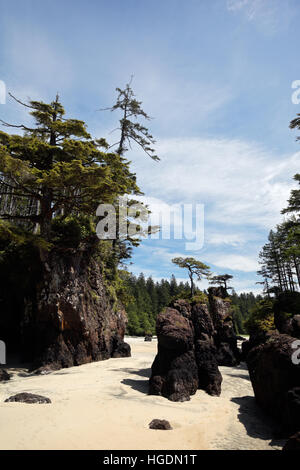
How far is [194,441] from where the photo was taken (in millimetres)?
5457

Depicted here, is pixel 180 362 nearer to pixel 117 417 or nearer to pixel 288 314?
pixel 117 417

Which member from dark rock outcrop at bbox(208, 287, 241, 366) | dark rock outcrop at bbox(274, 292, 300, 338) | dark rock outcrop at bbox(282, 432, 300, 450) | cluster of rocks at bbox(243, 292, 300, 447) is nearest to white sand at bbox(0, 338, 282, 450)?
cluster of rocks at bbox(243, 292, 300, 447)

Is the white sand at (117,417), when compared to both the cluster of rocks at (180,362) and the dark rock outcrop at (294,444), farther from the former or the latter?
the dark rock outcrop at (294,444)

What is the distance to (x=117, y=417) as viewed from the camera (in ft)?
21.1

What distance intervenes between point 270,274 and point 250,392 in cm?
4119

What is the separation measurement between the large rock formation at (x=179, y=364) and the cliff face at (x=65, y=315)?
5739mm

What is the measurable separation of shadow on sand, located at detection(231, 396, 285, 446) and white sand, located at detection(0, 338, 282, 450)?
3cm

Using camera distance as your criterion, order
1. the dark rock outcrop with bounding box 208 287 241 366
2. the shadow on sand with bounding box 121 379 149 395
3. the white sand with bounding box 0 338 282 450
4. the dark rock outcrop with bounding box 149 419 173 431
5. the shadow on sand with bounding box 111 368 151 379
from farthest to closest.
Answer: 1. the dark rock outcrop with bounding box 208 287 241 366
2. the shadow on sand with bounding box 111 368 151 379
3. the shadow on sand with bounding box 121 379 149 395
4. the dark rock outcrop with bounding box 149 419 173 431
5. the white sand with bounding box 0 338 282 450

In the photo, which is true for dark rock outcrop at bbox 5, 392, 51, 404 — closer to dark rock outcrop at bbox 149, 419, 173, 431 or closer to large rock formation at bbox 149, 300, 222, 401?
dark rock outcrop at bbox 149, 419, 173, 431

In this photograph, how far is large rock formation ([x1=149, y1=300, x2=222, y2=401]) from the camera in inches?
364

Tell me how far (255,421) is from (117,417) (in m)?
4.36

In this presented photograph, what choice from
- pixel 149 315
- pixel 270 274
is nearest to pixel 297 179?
pixel 270 274

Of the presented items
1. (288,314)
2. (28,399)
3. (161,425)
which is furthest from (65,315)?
(288,314)
